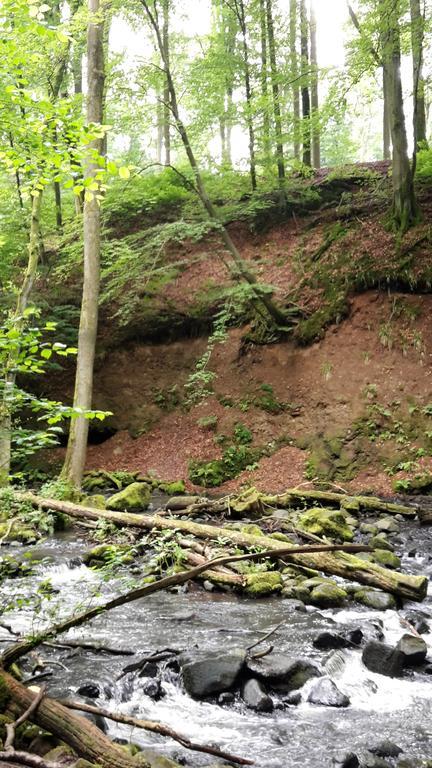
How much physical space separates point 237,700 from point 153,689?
660 mm

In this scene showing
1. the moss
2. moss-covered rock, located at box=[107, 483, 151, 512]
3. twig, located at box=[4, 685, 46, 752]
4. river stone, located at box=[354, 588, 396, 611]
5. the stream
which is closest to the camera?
twig, located at box=[4, 685, 46, 752]

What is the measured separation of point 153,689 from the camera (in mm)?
4375

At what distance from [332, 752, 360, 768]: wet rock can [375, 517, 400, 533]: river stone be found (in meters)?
5.71

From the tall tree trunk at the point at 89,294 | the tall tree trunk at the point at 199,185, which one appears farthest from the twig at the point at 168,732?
the tall tree trunk at the point at 199,185

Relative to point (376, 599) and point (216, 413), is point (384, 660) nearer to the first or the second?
point (376, 599)

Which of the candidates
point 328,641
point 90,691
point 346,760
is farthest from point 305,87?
point 346,760

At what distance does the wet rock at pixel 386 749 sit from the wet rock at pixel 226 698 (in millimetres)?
1095

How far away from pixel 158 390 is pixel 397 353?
275 inches

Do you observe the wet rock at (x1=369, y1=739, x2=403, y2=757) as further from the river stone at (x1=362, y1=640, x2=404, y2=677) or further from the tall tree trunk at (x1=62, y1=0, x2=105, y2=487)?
the tall tree trunk at (x1=62, y1=0, x2=105, y2=487)

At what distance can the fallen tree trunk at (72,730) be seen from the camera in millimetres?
2854

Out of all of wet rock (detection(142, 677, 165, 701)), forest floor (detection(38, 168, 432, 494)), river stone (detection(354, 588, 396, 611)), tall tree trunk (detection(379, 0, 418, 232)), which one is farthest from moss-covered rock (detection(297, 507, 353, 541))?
tall tree trunk (detection(379, 0, 418, 232))

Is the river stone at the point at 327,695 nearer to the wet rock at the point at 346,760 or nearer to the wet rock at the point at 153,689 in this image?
the wet rock at the point at 346,760

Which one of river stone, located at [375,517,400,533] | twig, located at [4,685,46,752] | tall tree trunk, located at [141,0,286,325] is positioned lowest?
river stone, located at [375,517,400,533]

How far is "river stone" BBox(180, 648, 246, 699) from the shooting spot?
4359mm
